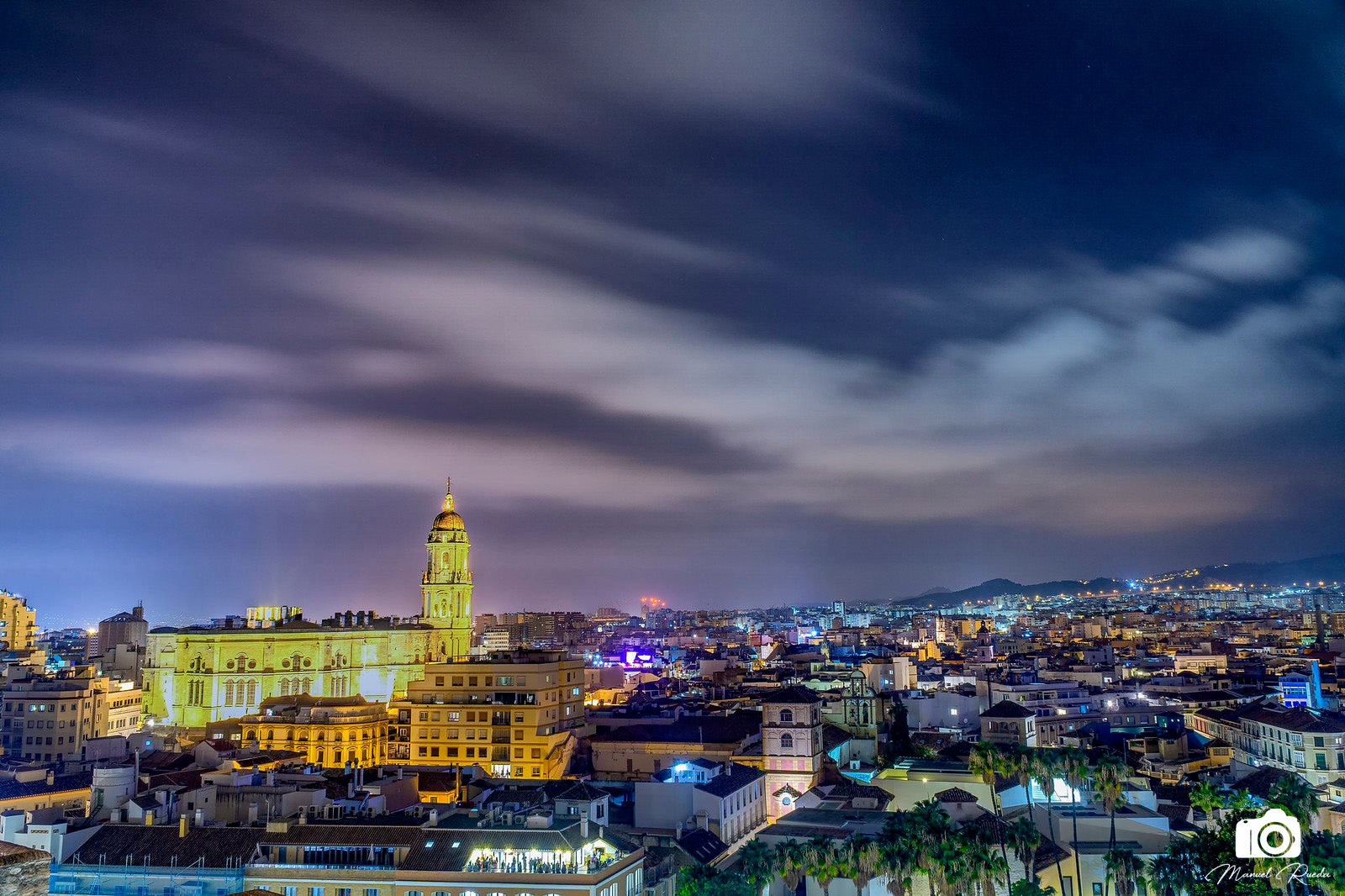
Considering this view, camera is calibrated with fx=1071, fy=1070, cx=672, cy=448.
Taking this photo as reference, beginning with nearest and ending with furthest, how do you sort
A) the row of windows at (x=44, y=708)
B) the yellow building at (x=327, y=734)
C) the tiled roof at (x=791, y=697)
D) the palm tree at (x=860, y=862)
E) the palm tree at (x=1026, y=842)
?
the palm tree at (x=860, y=862)
the palm tree at (x=1026, y=842)
the tiled roof at (x=791, y=697)
the yellow building at (x=327, y=734)
the row of windows at (x=44, y=708)

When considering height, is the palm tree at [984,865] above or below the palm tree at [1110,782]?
below

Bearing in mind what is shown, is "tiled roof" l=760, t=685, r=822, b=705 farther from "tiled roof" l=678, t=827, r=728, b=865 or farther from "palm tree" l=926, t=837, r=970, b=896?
"palm tree" l=926, t=837, r=970, b=896

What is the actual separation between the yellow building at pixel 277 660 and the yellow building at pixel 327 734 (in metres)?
13.8

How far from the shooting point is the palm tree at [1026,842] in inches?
1544

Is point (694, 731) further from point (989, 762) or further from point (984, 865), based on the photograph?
point (984, 865)

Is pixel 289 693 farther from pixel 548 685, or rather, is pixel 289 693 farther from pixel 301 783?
pixel 301 783

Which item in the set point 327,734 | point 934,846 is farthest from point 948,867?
point 327,734

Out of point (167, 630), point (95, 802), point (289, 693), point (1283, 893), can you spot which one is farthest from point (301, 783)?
point (167, 630)

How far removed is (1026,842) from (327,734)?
206ft

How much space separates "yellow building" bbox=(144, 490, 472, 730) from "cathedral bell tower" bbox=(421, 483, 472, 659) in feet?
0.94

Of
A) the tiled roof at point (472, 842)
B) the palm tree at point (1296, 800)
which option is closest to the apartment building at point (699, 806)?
the tiled roof at point (472, 842)

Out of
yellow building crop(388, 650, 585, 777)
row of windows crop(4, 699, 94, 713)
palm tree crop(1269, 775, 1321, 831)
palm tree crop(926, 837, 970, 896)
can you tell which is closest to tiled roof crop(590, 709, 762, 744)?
yellow building crop(388, 650, 585, 777)

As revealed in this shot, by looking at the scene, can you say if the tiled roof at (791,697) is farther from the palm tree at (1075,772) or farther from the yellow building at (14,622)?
the yellow building at (14,622)

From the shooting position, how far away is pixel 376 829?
44.7 m
